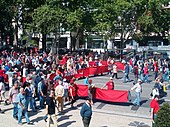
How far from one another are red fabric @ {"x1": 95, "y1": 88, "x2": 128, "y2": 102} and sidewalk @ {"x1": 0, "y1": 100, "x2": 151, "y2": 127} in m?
0.72

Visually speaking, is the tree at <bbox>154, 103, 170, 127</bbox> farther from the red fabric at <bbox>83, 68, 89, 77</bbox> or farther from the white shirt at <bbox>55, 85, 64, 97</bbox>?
the red fabric at <bbox>83, 68, 89, 77</bbox>

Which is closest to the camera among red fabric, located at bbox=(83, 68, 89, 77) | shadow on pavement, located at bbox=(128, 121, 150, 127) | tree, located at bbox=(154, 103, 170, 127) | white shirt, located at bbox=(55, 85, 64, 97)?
tree, located at bbox=(154, 103, 170, 127)

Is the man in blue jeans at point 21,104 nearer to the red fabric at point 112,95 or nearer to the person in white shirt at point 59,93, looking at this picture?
the person in white shirt at point 59,93

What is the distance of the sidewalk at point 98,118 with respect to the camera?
13850 millimetres

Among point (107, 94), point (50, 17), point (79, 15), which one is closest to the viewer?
point (107, 94)

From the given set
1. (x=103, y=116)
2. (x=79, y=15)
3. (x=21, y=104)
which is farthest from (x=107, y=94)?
(x=79, y=15)

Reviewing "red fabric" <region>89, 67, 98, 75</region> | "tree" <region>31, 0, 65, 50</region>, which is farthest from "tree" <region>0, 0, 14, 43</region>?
"red fabric" <region>89, 67, 98, 75</region>

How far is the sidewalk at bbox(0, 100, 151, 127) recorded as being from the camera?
45.4 feet

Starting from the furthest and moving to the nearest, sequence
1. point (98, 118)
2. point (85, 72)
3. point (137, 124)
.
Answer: point (85, 72) → point (98, 118) → point (137, 124)

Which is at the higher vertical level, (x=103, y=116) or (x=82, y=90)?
(x=82, y=90)

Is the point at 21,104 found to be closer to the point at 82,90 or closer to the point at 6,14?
the point at 82,90

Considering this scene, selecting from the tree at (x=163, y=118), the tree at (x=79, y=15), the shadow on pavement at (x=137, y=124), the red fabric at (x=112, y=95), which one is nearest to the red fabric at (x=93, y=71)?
the red fabric at (x=112, y=95)

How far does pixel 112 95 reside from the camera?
17484 mm

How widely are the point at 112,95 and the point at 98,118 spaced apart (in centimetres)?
Answer: 275
